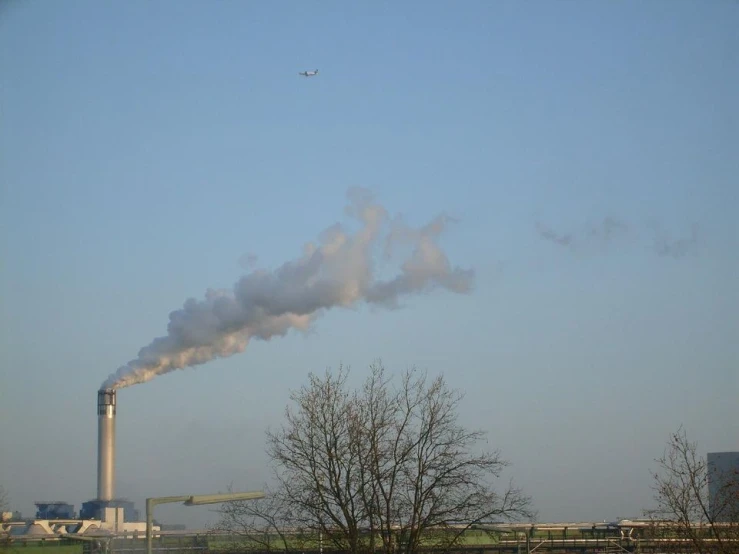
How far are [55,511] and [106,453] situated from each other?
37.1 feet

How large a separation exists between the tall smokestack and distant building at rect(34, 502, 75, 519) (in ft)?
25.1

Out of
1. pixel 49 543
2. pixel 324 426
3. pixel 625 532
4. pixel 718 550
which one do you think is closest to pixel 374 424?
pixel 324 426

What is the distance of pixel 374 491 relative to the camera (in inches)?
1128

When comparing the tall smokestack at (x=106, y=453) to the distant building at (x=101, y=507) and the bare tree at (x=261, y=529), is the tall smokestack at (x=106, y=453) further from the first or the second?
the bare tree at (x=261, y=529)

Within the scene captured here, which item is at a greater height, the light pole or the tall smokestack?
the tall smokestack

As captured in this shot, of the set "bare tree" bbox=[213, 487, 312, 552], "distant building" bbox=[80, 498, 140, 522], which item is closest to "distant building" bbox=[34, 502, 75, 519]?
"distant building" bbox=[80, 498, 140, 522]

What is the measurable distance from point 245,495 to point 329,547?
908 centimetres

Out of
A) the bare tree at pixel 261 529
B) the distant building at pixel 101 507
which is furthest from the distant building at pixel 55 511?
the bare tree at pixel 261 529

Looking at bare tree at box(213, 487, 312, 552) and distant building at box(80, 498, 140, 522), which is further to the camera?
distant building at box(80, 498, 140, 522)

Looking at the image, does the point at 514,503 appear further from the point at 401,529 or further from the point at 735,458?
the point at 735,458

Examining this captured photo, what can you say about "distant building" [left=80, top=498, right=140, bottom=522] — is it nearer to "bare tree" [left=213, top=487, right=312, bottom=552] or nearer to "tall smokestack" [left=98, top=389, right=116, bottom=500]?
"tall smokestack" [left=98, top=389, right=116, bottom=500]

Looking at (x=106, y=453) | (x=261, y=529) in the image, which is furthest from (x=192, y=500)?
(x=106, y=453)

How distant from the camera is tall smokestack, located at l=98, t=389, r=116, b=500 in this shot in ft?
262

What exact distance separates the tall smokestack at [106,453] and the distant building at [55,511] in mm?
7663
